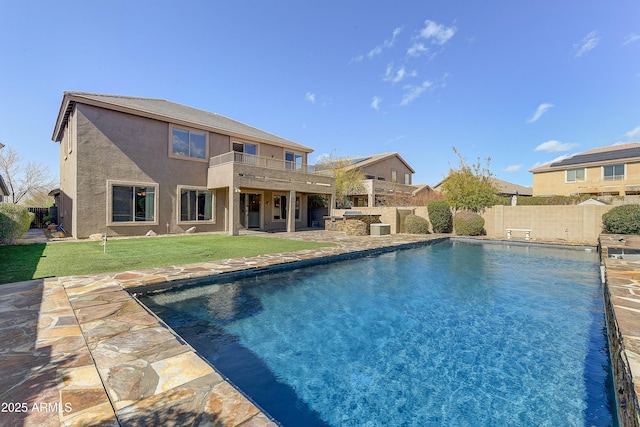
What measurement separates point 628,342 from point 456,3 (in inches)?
659

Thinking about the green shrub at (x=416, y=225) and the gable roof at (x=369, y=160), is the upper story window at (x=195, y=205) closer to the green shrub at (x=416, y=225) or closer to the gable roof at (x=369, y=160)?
the green shrub at (x=416, y=225)

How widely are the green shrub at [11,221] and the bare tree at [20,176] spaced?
28179 millimetres

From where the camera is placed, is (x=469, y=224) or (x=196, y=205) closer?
(x=196, y=205)

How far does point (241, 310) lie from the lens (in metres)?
5.71

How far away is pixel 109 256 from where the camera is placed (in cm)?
879

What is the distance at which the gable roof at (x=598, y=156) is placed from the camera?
94.2 ft

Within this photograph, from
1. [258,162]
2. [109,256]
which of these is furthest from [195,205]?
[109,256]

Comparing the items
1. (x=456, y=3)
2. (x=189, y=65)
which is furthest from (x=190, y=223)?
(x=456, y=3)

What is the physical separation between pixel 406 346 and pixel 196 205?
15.2m

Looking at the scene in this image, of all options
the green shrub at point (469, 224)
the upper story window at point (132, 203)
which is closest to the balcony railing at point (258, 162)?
the upper story window at point (132, 203)

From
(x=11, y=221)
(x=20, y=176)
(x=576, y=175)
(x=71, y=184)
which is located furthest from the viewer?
(x=20, y=176)

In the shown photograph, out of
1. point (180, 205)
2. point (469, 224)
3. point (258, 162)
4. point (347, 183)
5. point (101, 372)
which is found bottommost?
point (101, 372)

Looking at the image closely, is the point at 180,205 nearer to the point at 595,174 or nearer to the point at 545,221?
the point at 545,221

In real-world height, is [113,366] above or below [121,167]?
below
